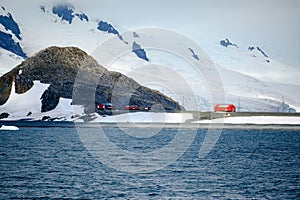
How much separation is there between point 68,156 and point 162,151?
2153 cm

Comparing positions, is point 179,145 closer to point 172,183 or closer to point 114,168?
point 114,168

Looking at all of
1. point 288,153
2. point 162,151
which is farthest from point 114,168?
point 288,153

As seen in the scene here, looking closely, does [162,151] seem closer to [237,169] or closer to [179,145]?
[179,145]

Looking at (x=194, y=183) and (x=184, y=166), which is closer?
(x=194, y=183)

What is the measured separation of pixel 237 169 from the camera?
250 ft

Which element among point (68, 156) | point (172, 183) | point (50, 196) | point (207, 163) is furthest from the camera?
point (68, 156)

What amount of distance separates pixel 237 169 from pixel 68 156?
2942 cm

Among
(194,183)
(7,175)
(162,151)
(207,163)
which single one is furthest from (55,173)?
(162,151)

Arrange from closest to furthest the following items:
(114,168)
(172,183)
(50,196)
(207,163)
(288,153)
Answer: (50,196) → (172,183) → (114,168) → (207,163) → (288,153)

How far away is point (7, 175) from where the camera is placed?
66.6 metres

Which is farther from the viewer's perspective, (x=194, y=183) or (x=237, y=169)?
(x=237, y=169)

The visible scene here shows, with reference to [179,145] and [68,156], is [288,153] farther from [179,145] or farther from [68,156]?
[68,156]

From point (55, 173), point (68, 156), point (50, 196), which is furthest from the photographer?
point (68, 156)

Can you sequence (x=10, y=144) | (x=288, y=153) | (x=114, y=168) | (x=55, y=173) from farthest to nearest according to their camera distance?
1. (x=10, y=144)
2. (x=288, y=153)
3. (x=114, y=168)
4. (x=55, y=173)
